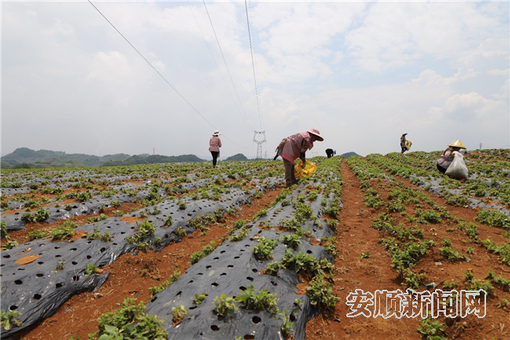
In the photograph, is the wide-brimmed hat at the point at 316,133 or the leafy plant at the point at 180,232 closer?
the leafy plant at the point at 180,232

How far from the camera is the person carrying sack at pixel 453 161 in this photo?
1169cm

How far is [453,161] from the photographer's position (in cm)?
1196

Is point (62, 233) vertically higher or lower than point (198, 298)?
higher

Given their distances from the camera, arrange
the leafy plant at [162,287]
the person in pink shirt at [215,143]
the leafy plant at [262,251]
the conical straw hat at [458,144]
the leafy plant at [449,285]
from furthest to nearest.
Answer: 1. the person in pink shirt at [215,143]
2. the conical straw hat at [458,144]
3. the leafy plant at [262,251]
4. the leafy plant at [162,287]
5. the leafy plant at [449,285]

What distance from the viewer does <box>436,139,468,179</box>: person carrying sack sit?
1169 cm

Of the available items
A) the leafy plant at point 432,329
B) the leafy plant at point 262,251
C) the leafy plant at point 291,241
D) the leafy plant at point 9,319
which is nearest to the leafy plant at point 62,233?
the leafy plant at point 9,319

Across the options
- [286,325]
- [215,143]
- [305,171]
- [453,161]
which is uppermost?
[215,143]

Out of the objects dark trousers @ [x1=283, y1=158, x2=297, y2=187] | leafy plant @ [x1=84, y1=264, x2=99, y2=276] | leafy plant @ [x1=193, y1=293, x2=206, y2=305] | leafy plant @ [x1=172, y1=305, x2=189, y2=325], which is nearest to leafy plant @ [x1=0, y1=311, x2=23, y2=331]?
leafy plant @ [x1=84, y1=264, x2=99, y2=276]

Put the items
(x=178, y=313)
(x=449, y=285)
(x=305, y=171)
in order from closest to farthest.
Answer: (x=178, y=313) → (x=449, y=285) → (x=305, y=171)

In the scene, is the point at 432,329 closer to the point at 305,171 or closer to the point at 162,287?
the point at 162,287

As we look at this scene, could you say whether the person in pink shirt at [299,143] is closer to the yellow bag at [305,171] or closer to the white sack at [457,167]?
the yellow bag at [305,171]

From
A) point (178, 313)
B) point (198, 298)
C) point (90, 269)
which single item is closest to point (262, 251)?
point (198, 298)

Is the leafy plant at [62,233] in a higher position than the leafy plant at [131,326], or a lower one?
higher

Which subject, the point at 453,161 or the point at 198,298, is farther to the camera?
the point at 453,161
